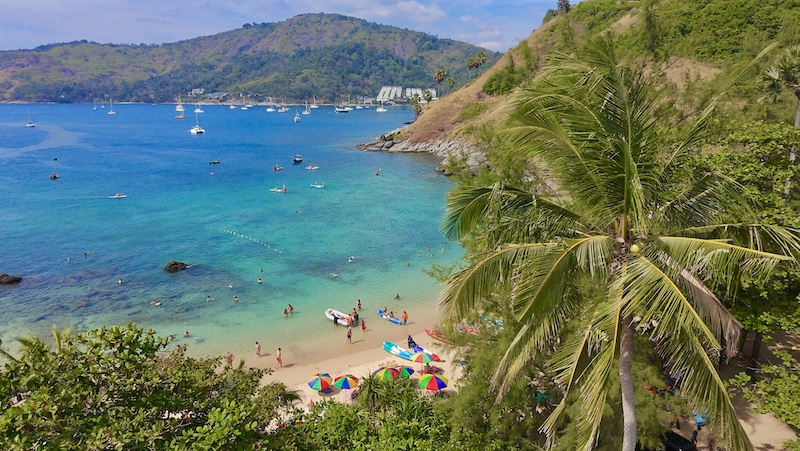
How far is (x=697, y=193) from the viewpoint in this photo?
216 inches

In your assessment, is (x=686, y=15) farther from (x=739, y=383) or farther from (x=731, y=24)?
(x=739, y=383)

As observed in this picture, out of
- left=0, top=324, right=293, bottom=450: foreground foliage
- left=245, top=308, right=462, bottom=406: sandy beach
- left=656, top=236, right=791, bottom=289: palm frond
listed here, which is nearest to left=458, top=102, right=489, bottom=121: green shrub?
left=245, top=308, right=462, bottom=406: sandy beach

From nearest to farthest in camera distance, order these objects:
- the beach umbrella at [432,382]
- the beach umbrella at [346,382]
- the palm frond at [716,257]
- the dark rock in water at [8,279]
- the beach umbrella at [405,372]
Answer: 1. the palm frond at [716,257]
2. the beach umbrella at [432,382]
3. the beach umbrella at [346,382]
4. the beach umbrella at [405,372]
5. the dark rock in water at [8,279]

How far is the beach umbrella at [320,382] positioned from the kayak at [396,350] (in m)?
3.61

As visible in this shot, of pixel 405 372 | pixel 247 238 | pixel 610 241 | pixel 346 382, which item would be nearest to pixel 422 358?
pixel 405 372

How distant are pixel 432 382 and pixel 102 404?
39.2 ft

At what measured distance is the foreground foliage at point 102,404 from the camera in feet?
16.3

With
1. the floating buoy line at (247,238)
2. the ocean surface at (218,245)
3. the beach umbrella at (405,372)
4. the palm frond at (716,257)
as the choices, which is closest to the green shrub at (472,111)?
the ocean surface at (218,245)

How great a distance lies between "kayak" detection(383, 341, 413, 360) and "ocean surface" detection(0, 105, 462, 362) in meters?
2.71

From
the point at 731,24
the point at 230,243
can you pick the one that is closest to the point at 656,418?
the point at 230,243

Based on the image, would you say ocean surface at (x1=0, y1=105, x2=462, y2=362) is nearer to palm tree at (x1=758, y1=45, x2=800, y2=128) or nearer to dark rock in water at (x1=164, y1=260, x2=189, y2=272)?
dark rock in water at (x1=164, y1=260, x2=189, y2=272)

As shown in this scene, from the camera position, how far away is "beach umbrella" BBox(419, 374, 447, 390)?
15883 mm

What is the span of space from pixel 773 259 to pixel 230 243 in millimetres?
34094

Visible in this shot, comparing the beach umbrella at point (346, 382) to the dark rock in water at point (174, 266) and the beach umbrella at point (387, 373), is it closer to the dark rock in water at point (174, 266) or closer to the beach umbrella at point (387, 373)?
the beach umbrella at point (387, 373)
